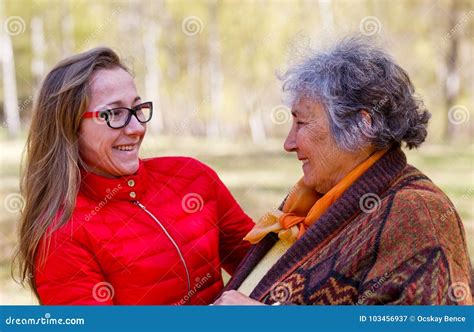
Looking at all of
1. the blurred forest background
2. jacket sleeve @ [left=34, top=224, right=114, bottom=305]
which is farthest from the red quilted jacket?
the blurred forest background

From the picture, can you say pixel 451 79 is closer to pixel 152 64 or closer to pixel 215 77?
pixel 215 77

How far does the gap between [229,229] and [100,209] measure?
0.63 m

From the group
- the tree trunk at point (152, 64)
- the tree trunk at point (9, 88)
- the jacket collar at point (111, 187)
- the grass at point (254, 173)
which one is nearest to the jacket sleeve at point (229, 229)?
the jacket collar at point (111, 187)

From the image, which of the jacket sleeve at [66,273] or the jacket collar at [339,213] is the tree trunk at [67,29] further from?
the jacket collar at [339,213]

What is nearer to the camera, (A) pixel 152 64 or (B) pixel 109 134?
(B) pixel 109 134

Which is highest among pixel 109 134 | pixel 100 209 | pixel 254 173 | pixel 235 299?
pixel 109 134

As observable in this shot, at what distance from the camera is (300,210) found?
2469mm

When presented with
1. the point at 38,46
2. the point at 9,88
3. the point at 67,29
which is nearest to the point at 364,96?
the point at 67,29

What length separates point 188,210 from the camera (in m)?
2.55

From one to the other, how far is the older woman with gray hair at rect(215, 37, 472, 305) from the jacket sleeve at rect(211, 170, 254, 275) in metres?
0.27

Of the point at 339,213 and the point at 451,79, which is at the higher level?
the point at 339,213

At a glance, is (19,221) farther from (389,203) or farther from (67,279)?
(389,203)

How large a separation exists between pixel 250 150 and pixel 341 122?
11.3 m

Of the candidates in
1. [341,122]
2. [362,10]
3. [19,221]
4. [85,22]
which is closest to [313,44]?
[341,122]
